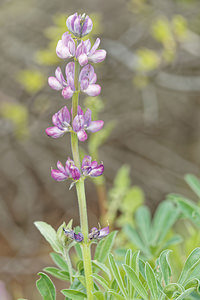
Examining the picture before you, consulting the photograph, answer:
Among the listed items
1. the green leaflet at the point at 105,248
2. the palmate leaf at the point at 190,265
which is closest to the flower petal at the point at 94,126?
the green leaflet at the point at 105,248

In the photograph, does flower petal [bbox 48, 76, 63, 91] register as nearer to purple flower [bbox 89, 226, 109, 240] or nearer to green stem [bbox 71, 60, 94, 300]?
green stem [bbox 71, 60, 94, 300]

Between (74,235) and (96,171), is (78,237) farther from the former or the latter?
(96,171)

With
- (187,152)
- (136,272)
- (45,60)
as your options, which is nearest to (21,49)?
(45,60)

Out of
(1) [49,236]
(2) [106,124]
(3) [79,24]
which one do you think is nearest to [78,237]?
(1) [49,236]

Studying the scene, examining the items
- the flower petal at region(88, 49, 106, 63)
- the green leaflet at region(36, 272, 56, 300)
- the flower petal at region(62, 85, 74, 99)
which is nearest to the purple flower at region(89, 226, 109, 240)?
the green leaflet at region(36, 272, 56, 300)

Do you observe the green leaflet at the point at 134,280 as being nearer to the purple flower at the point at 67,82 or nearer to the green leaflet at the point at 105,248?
the green leaflet at the point at 105,248

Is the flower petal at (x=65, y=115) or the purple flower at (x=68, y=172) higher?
the flower petal at (x=65, y=115)
